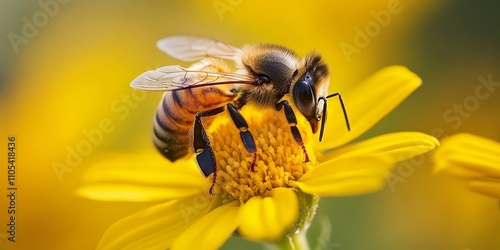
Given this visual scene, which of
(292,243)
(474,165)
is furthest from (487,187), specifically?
(292,243)

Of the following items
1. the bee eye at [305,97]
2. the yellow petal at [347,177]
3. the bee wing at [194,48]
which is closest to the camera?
the yellow petal at [347,177]

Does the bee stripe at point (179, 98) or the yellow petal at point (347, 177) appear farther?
the bee stripe at point (179, 98)

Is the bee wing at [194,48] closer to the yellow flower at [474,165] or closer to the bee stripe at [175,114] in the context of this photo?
the bee stripe at [175,114]

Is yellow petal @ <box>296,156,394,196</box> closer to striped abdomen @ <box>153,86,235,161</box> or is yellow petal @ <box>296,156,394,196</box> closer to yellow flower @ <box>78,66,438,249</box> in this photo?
yellow flower @ <box>78,66,438,249</box>

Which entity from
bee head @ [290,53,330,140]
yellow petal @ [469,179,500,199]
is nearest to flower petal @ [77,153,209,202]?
bee head @ [290,53,330,140]

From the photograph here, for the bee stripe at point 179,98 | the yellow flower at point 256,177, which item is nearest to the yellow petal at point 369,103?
the yellow flower at point 256,177

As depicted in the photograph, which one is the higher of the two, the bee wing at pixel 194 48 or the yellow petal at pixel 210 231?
the bee wing at pixel 194 48

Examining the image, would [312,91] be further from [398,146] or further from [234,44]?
[234,44]

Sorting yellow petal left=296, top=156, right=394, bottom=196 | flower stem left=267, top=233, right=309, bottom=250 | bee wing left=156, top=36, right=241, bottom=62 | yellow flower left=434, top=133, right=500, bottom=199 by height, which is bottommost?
flower stem left=267, top=233, right=309, bottom=250

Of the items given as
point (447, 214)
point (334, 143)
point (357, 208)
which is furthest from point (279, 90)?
point (447, 214)
